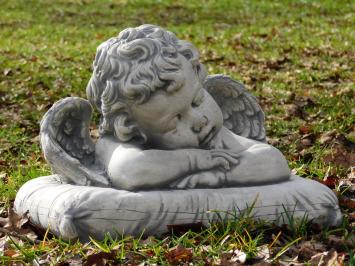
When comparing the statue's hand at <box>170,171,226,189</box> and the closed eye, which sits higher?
the closed eye

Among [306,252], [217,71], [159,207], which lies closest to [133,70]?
[159,207]


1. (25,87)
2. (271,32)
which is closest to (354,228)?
(25,87)

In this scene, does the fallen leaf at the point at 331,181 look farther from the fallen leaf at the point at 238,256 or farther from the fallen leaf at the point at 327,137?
the fallen leaf at the point at 238,256

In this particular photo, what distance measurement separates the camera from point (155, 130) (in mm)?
4910

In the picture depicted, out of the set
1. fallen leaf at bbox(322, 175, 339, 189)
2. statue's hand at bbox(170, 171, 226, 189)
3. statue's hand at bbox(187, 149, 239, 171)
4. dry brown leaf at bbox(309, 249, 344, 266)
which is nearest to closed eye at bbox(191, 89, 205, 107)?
statue's hand at bbox(187, 149, 239, 171)

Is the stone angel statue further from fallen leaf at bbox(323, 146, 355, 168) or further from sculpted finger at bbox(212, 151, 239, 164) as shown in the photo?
fallen leaf at bbox(323, 146, 355, 168)

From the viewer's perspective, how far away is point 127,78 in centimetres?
477

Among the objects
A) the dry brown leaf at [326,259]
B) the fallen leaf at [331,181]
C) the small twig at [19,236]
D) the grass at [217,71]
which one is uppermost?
the dry brown leaf at [326,259]

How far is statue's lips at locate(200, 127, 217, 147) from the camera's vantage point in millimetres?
5031

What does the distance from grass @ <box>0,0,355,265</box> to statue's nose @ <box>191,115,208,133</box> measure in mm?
658

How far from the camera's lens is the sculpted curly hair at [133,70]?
4.76 metres

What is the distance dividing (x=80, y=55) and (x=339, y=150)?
20.9 ft

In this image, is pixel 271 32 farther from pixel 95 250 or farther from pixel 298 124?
pixel 95 250

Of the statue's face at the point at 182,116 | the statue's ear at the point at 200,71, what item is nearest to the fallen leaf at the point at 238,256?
the statue's face at the point at 182,116
